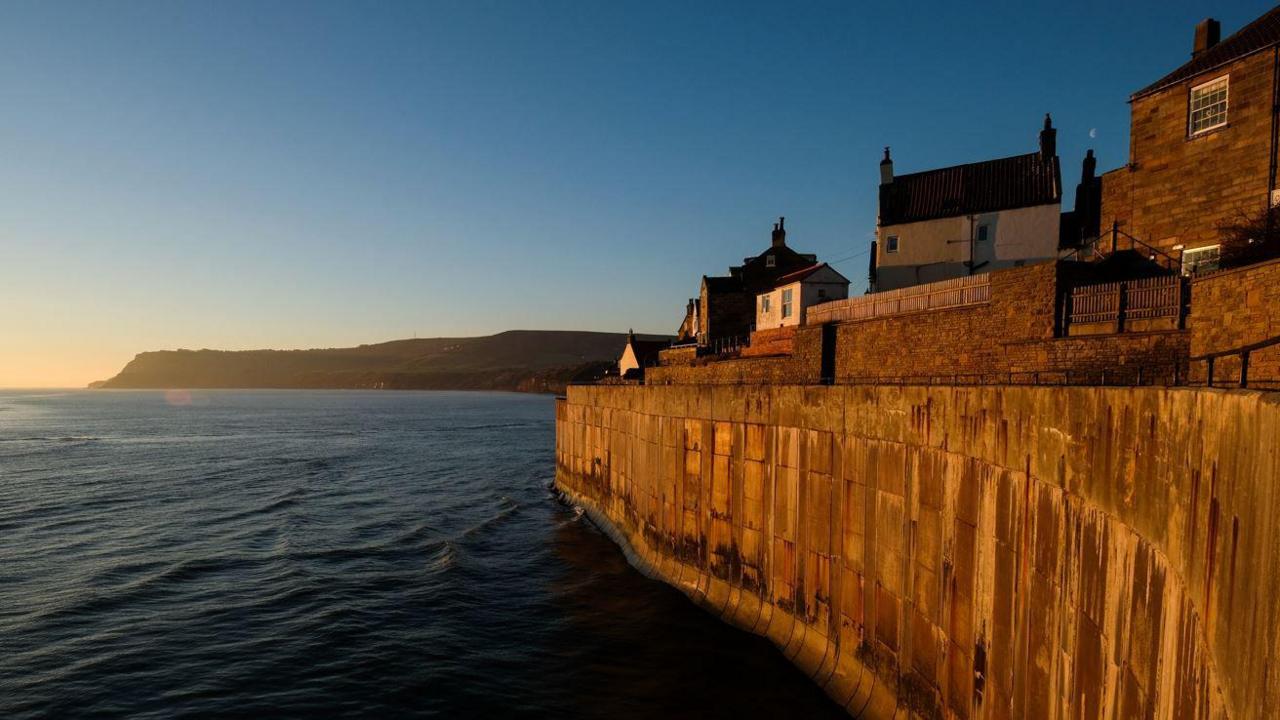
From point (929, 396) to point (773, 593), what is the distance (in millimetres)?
7143

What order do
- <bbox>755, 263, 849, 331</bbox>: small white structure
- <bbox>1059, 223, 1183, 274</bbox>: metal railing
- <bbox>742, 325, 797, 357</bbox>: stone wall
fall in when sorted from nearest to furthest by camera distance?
<bbox>1059, 223, 1183, 274</bbox>: metal railing
<bbox>742, 325, 797, 357</bbox>: stone wall
<bbox>755, 263, 849, 331</bbox>: small white structure

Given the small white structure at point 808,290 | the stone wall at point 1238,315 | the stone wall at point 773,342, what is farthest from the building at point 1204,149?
the small white structure at point 808,290

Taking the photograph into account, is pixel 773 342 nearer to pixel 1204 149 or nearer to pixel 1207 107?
pixel 1204 149

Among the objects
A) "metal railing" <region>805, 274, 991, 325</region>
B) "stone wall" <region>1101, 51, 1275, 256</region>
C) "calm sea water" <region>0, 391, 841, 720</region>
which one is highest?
"stone wall" <region>1101, 51, 1275, 256</region>

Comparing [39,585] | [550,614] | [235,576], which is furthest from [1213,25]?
[39,585]

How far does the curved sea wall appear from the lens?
179 inches

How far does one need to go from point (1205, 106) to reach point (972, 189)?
49.3 feet

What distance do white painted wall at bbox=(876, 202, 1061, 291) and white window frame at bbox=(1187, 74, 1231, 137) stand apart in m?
12.8

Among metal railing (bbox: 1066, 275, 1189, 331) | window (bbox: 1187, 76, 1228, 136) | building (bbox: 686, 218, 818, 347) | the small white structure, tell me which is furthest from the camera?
building (bbox: 686, 218, 818, 347)

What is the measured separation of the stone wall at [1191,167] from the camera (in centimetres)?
2112

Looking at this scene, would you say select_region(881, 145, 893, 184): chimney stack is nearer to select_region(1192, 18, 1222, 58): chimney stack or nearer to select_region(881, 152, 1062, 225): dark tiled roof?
select_region(881, 152, 1062, 225): dark tiled roof

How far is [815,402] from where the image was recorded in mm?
14938

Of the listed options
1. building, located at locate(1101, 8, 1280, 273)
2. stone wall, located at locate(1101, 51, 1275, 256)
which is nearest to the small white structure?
stone wall, located at locate(1101, 51, 1275, 256)

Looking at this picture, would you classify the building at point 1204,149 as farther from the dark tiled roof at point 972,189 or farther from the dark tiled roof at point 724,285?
the dark tiled roof at point 724,285
